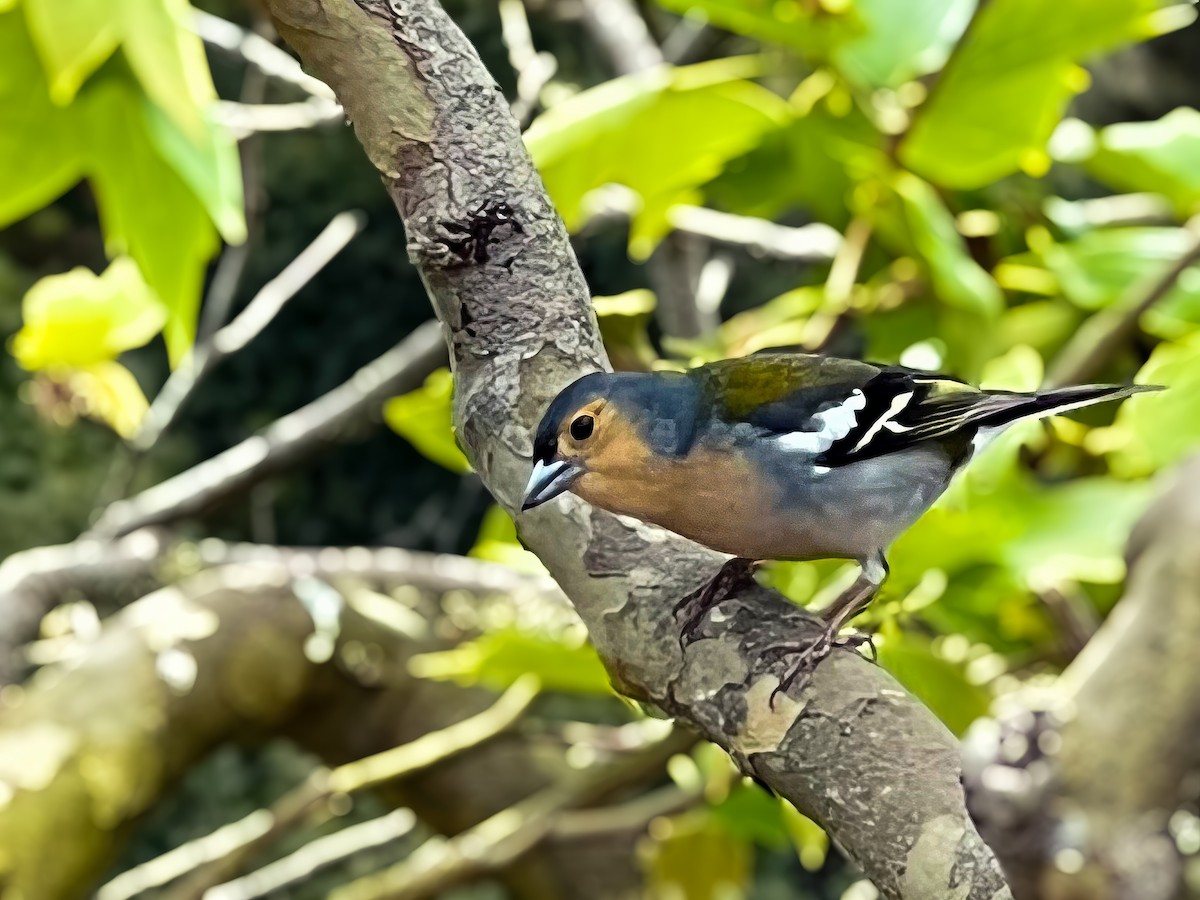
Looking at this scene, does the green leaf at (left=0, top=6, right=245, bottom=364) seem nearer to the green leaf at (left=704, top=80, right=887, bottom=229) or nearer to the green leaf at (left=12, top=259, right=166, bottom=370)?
the green leaf at (left=12, top=259, right=166, bottom=370)

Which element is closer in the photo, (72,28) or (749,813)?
(72,28)

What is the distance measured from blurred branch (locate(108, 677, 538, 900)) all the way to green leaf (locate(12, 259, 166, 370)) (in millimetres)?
325

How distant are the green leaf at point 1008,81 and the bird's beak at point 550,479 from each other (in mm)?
434

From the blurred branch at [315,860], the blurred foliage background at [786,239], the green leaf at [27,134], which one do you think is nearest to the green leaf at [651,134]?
the blurred foliage background at [786,239]

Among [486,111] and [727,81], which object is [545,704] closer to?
[727,81]

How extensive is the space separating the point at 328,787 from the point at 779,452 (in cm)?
60

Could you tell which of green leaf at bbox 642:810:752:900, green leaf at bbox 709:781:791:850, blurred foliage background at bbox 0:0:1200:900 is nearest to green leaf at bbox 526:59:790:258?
blurred foliage background at bbox 0:0:1200:900

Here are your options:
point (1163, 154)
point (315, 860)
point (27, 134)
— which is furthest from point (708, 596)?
point (315, 860)

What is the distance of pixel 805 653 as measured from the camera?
11.5 inches

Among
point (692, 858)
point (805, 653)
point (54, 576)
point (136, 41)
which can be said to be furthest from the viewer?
point (54, 576)

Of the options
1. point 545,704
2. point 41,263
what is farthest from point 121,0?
point 41,263

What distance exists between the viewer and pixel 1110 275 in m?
0.68

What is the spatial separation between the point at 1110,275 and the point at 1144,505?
0.53ft

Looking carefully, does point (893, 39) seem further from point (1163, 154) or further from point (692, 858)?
point (692, 858)
